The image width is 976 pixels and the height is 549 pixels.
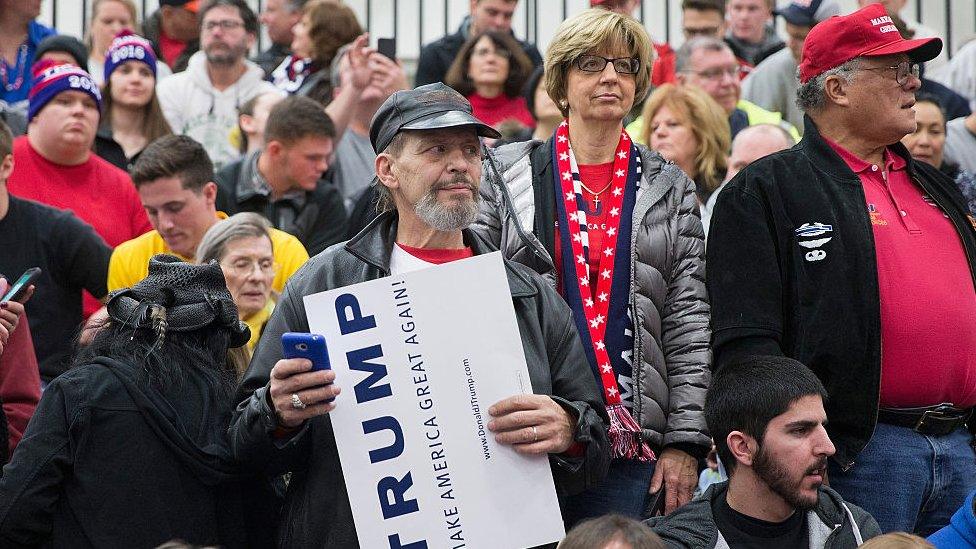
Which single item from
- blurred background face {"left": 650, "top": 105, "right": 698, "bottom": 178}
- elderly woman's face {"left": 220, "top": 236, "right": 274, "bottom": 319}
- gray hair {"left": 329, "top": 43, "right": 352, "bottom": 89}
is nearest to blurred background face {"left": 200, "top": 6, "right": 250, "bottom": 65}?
gray hair {"left": 329, "top": 43, "right": 352, "bottom": 89}

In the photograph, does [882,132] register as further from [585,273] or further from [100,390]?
[100,390]

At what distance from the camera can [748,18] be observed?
1121 centimetres

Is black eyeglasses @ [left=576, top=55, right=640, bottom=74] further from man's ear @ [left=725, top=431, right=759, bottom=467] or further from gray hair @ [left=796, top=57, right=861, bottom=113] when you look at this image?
man's ear @ [left=725, top=431, right=759, bottom=467]

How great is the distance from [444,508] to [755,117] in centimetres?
576

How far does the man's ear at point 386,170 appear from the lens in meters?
4.45

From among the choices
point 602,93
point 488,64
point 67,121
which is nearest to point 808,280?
point 602,93

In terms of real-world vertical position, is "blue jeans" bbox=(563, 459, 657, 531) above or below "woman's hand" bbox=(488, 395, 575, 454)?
below

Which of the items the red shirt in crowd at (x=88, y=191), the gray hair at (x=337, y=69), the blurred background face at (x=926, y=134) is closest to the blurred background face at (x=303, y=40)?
the gray hair at (x=337, y=69)

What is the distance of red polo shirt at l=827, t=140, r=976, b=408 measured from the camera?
4805 mm

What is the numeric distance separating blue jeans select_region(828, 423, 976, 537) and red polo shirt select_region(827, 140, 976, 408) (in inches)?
4.9

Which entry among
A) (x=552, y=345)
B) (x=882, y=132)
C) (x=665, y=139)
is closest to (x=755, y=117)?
(x=665, y=139)

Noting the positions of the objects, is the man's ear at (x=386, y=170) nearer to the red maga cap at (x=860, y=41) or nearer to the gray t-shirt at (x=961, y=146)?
the red maga cap at (x=860, y=41)

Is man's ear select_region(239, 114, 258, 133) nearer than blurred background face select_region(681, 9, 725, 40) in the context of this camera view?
Yes

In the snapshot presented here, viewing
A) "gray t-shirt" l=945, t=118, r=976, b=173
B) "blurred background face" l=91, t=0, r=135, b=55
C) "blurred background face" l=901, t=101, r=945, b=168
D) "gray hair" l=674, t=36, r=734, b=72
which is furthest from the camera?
"blurred background face" l=91, t=0, r=135, b=55
